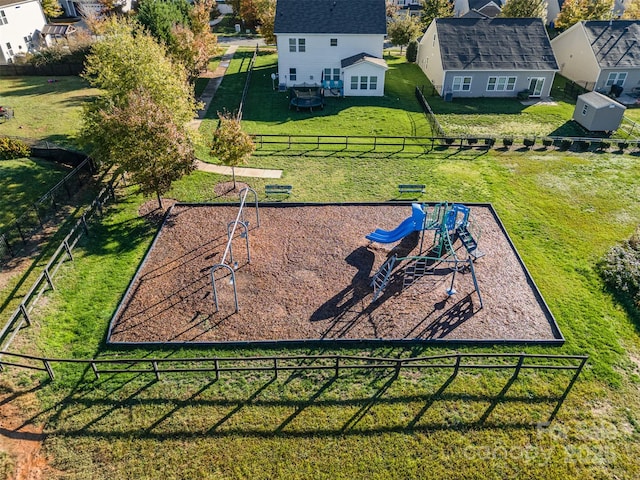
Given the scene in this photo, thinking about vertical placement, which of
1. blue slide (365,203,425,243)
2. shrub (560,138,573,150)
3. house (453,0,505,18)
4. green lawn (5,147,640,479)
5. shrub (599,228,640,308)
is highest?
house (453,0,505,18)

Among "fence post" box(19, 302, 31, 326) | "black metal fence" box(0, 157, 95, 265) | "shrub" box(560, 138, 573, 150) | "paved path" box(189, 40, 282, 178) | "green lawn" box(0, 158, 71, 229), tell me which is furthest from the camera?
"shrub" box(560, 138, 573, 150)

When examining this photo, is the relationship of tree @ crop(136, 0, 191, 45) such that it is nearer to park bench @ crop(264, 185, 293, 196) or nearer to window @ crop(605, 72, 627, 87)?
park bench @ crop(264, 185, 293, 196)

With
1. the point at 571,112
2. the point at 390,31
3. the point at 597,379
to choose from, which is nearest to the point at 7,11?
the point at 390,31

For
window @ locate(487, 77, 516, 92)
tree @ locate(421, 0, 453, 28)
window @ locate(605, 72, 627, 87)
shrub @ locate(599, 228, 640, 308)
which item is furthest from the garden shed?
tree @ locate(421, 0, 453, 28)

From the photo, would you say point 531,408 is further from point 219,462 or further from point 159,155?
point 159,155

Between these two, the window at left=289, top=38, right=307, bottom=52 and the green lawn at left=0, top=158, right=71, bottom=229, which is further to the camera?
the window at left=289, top=38, right=307, bottom=52

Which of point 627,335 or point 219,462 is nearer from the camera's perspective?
point 219,462

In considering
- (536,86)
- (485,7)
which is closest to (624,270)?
(536,86)
